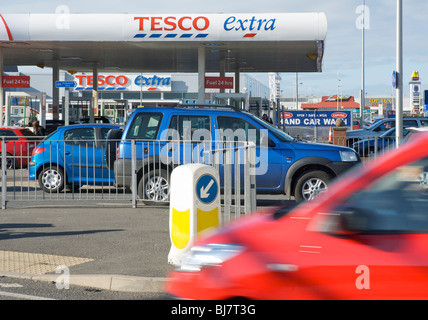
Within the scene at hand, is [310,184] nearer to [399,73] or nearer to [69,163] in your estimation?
[69,163]

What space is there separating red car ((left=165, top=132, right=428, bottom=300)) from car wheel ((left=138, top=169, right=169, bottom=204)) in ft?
27.5

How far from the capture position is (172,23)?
23.3 meters

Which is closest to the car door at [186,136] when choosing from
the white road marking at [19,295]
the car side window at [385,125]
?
the white road marking at [19,295]

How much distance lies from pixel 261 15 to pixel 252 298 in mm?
19904

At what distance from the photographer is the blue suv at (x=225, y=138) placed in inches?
496

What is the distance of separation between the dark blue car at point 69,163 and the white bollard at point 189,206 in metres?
5.46

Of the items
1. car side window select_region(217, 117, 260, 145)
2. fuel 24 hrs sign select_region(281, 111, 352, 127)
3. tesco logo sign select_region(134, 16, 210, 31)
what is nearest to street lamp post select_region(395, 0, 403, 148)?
tesco logo sign select_region(134, 16, 210, 31)

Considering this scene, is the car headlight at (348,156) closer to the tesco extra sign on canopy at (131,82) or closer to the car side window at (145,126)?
the car side window at (145,126)

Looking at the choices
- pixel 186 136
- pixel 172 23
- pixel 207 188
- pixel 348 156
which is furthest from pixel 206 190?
pixel 172 23

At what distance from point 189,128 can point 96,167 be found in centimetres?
234

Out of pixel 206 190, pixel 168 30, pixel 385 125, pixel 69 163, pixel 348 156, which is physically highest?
pixel 168 30

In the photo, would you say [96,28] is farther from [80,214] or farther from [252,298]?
[252,298]
